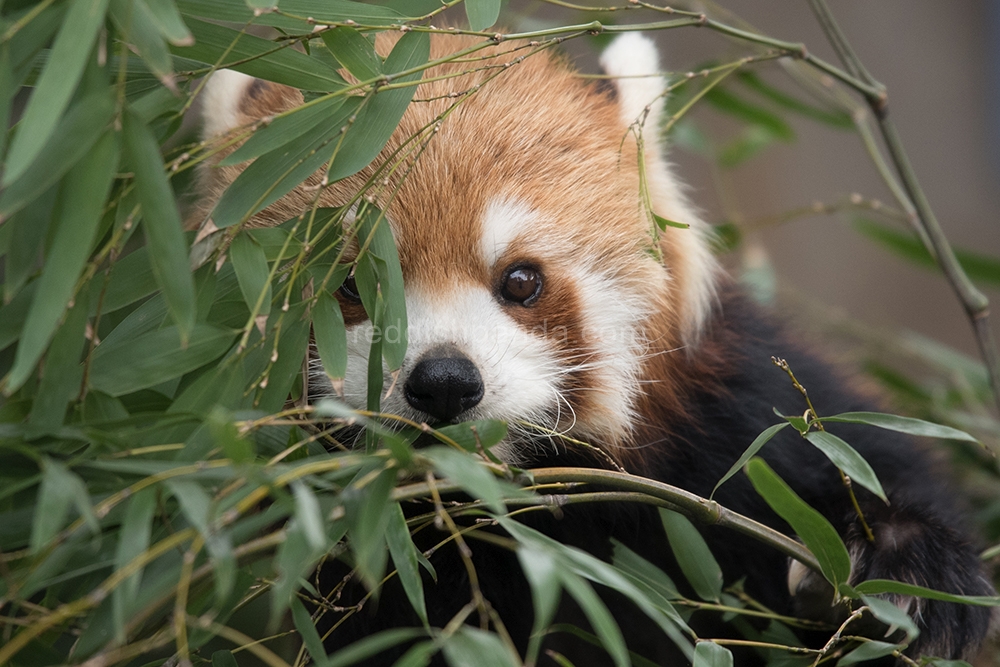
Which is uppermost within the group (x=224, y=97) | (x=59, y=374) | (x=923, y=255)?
(x=224, y=97)

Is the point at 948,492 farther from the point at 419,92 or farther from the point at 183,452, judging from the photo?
the point at 183,452

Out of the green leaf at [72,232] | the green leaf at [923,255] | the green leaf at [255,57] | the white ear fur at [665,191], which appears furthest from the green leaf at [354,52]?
the green leaf at [923,255]

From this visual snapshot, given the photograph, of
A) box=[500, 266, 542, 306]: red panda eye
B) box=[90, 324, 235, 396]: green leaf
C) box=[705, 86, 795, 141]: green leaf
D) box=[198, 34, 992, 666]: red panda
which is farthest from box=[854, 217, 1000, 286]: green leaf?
box=[90, 324, 235, 396]: green leaf

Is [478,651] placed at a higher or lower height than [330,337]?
lower

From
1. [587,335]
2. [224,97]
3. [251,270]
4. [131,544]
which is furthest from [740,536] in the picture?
[224,97]

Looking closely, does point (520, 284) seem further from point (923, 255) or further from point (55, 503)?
point (923, 255)

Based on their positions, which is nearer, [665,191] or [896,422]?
[896,422]

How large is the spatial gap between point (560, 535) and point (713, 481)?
1.13 ft

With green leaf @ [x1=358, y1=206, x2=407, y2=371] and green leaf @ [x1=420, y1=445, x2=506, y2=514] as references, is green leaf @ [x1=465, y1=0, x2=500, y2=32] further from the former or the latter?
green leaf @ [x1=420, y1=445, x2=506, y2=514]

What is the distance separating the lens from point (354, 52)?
4.60ft

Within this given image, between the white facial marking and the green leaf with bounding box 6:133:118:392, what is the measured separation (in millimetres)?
745

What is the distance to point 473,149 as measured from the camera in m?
1.77

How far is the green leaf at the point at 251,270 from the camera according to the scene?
4.27 ft

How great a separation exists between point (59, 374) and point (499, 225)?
32.1 inches
